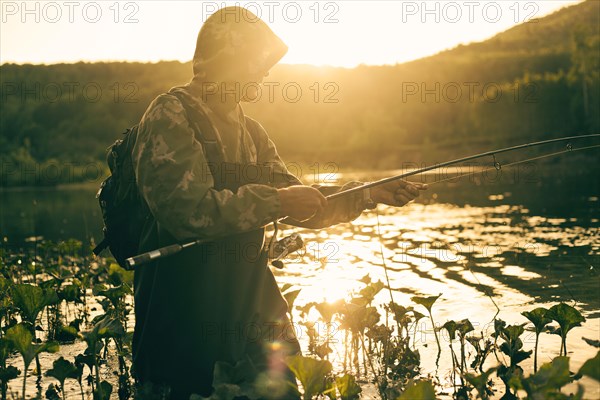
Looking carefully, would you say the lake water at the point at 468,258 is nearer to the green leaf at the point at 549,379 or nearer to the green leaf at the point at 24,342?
the green leaf at the point at 549,379

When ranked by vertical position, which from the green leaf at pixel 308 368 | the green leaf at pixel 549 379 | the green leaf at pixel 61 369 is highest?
the green leaf at pixel 308 368

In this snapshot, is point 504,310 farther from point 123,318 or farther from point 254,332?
point 254,332

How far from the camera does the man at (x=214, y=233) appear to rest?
11.8 ft

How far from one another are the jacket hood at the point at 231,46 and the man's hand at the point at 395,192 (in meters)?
1.28

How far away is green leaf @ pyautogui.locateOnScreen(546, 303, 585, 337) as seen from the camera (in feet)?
17.4

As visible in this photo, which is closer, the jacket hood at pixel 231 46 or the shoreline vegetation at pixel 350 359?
the shoreline vegetation at pixel 350 359

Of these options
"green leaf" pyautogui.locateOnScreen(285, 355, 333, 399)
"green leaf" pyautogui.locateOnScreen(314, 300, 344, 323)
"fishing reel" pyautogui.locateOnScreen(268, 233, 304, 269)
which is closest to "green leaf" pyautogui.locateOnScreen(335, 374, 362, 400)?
"green leaf" pyautogui.locateOnScreen(285, 355, 333, 399)

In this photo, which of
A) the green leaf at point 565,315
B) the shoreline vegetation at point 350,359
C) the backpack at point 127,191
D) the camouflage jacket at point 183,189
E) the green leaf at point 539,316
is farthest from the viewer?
the green leaf at point 539,316

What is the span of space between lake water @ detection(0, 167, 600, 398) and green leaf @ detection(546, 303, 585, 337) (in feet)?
1.64

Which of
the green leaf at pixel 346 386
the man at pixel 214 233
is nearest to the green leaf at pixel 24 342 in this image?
the man at pixel 214 233

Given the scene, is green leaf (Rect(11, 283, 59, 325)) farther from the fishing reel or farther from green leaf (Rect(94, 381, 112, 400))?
the fishing reel

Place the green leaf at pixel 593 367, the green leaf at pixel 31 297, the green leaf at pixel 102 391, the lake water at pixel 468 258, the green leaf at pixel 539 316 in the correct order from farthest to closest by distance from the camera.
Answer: the lake water at pixel 468 258
the green leaf at pixel 31 297
the green leaf at pixel 539 316
the green leaf at pixel 102 391
the green leaf at pixel 593 367

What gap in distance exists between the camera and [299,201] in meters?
3.85

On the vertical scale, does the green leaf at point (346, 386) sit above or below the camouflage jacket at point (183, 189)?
below
